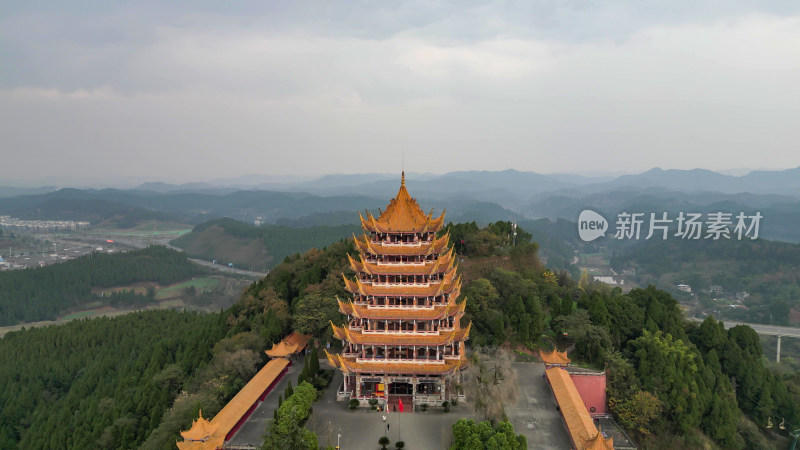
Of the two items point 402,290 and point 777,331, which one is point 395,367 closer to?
point 402,290

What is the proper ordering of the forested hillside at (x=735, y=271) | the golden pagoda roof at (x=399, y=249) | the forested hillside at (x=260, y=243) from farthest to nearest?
1. the forested hillside at (x=260, y=243)
2. the forested hillside at (x=735, y=271)
3. the golden pagoda roof at (x=399, y=249)

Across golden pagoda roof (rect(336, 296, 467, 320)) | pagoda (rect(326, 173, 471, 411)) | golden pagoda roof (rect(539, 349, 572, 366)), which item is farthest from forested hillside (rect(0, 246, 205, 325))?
golden pagoda roof (rect(539, 349, 572, 366))

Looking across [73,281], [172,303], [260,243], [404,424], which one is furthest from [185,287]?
[404,424]

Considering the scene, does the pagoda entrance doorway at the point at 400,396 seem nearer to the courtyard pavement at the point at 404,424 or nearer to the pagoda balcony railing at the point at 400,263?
the courtyard pavement at the point at 404,424

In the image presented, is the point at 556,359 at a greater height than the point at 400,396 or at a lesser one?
greater

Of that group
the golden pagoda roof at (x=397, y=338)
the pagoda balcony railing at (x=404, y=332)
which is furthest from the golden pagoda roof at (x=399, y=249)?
the golden pagoda roof at (x=397, y=338)

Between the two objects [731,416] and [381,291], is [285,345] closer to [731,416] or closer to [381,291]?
[381,291]
